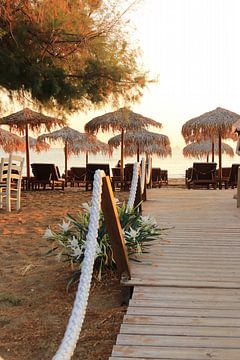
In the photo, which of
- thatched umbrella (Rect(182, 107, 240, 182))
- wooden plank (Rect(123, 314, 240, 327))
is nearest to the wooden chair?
wooden plank (Rect(123, 314, 240, 327))

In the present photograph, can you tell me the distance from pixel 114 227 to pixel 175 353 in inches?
45.5

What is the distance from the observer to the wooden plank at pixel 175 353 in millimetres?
2174

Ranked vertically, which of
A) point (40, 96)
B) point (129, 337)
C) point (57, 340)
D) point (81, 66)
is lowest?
point (57, 340)

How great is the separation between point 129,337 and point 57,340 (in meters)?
0.63

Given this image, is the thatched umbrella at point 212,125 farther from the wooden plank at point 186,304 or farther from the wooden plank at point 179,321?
the wooden plank at point 179,321

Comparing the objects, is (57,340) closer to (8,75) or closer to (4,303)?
(4,303)

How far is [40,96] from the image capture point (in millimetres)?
8977

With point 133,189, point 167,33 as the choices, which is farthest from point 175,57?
point 133,189

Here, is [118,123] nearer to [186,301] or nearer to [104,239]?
[104,239]

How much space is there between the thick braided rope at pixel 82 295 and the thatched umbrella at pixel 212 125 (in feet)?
43.0

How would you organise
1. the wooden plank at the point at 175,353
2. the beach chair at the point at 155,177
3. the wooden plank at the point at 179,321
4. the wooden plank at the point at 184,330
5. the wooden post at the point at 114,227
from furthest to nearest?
1. the beach chair at the point at 155,177
2. the wooden post at the point at 114,227
3. the wooden plank at the point at 179,321
4. the wooden plank at the point at 184,330
5. the wooden plank at the point at 175,353

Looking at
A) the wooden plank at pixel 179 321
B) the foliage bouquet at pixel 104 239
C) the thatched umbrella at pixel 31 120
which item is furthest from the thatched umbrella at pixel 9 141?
the wooden plank at pixel 179 321

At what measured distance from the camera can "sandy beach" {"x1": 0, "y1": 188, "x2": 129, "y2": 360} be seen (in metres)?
2.72

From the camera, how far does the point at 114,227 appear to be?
3197 mm
